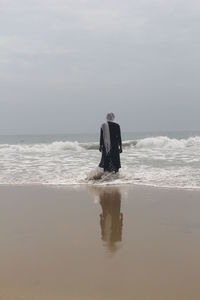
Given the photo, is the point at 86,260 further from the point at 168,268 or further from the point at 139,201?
the point at 139,201

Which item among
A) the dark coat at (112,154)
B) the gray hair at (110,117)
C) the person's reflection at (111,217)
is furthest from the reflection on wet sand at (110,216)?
the gray hair at (110,117)

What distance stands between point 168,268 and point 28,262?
1204mm

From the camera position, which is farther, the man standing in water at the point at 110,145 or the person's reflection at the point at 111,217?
the man standing in water at the point at 110,145

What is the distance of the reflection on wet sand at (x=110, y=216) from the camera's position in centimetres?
456

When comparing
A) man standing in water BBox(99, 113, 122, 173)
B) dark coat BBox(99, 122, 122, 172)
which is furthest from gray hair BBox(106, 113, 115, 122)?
dark coat BBox(99, 122, 122, 172)

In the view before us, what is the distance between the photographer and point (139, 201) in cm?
668

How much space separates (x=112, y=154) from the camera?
31.9 ft

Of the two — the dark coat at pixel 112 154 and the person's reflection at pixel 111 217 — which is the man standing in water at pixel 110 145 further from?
the person's reflection at pixel 111 217

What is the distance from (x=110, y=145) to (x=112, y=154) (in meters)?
0.21

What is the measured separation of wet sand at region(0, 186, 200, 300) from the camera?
3180 millimetres

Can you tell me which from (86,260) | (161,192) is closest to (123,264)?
(86,260)

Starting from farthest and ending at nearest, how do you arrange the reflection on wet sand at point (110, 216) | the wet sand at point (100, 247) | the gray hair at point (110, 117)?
the gray hair at point (110, 117), the reflection on wet sand at point (110, 216), the wet sand at point (100, 247)

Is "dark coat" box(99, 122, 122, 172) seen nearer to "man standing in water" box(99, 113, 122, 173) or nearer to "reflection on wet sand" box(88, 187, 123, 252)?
"man standing in water" box(99, 113, 122, 173)

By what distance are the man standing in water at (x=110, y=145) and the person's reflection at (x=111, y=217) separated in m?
1.66
